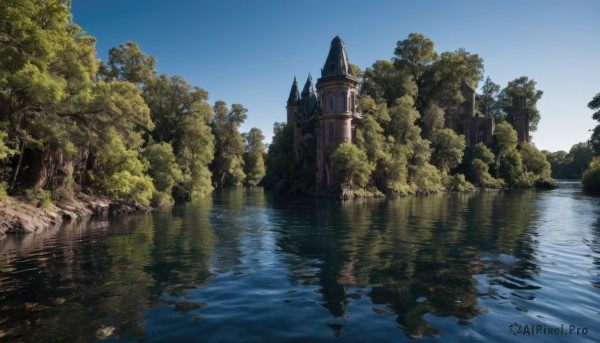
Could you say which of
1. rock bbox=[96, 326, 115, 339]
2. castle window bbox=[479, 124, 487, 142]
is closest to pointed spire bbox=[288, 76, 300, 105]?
castle window bbox=[479, 124, 487, 142]

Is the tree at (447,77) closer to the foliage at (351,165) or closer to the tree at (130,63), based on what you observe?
the foliage at (351,165)

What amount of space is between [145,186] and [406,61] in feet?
209

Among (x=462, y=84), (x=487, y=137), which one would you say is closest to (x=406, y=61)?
(x=462, y=84)

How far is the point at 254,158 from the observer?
11244 centimetres

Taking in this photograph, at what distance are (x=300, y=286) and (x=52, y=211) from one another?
74.0 ft

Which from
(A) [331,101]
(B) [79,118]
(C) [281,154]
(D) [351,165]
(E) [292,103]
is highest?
(E) [292,103]

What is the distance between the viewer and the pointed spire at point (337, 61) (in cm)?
5706

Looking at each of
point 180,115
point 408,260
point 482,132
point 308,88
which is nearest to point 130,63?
point 180,115

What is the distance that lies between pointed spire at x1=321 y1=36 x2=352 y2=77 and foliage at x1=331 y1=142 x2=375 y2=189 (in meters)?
12.1

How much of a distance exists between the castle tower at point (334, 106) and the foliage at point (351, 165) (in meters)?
2.25

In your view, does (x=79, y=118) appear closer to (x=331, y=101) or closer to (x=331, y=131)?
(x=331, y=131)

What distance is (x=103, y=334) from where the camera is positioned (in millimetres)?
7750

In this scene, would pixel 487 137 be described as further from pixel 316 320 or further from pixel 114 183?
pixel 316 320

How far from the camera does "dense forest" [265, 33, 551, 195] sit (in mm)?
58594
